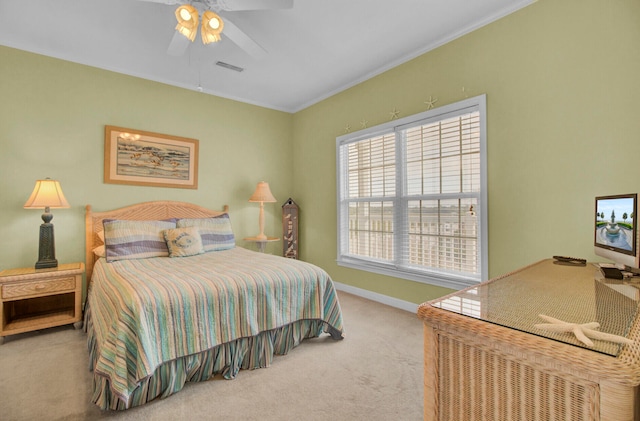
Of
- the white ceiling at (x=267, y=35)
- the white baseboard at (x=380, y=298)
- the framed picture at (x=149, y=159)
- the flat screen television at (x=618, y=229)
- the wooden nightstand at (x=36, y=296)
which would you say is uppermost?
the white ceiling at (x=267, y=35)

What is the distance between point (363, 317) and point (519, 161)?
2.03 m

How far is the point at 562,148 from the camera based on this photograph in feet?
7.32

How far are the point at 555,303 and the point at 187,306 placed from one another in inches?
74.3

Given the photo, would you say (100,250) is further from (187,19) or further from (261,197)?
(187,19)

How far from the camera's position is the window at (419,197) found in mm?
2773

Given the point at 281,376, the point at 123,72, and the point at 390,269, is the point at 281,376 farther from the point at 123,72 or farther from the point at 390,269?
the point at 123,72

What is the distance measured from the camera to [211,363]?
79.2 inches

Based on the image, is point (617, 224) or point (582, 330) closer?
point (582, 330)

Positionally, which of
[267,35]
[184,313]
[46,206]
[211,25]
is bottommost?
[184,313]

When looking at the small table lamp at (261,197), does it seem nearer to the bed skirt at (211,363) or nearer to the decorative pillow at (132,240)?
the decorative pillow at (132,240)

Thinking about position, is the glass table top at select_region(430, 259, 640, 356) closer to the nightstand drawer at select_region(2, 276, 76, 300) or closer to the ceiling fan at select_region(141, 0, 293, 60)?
the ceiling fan at select_region(141, 0, 293, 60)

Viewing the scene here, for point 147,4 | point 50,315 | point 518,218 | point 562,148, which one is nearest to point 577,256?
point 518,218

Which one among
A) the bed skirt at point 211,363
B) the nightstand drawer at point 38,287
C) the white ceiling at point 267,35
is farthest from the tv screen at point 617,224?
the nightstand drawer at point 38,287

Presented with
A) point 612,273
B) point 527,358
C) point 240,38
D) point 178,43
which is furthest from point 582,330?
point 178,43
